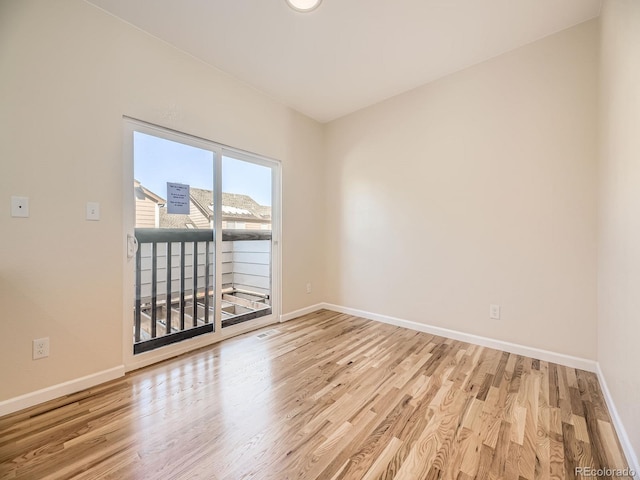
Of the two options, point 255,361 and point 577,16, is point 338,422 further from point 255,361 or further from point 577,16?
point 577,16

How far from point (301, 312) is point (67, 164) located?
2.71 meters

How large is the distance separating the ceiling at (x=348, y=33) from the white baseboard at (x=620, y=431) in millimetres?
2652

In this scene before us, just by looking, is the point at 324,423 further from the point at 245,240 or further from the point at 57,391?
the point at 245,240

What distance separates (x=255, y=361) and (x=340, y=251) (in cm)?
188

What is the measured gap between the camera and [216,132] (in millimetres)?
2607

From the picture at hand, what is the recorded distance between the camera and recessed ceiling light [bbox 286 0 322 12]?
185 centimetres

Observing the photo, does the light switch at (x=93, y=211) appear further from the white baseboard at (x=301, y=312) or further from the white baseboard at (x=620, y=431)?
the white baseboard at (x=620, y=431)

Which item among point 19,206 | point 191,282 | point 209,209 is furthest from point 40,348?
point 209,209

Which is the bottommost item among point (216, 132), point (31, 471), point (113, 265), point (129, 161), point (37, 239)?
point (31, 471)

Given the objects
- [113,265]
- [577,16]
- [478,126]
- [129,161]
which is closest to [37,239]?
[113,265]

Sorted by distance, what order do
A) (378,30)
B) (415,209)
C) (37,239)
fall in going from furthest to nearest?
(415,209) < (378,30) < (37,239)

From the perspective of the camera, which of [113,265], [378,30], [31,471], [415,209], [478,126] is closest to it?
[31,471]

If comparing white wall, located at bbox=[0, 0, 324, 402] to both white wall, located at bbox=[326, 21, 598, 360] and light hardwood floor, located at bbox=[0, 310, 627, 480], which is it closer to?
light hardwood floor, located at bbox=[0, 310, 627, 480]

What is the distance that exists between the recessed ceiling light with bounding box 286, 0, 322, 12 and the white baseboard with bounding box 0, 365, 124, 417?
9.67 ft
